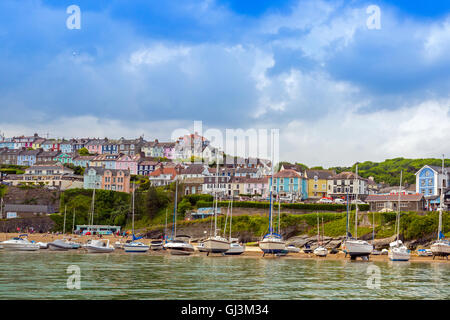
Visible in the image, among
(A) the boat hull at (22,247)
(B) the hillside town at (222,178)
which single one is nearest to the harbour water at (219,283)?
(A) the boat hull at (22,247)

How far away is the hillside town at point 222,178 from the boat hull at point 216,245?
23653 mm

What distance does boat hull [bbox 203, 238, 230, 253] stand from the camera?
157ft

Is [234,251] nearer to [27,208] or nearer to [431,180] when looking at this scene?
[431,180]

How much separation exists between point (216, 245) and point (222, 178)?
1993 inches

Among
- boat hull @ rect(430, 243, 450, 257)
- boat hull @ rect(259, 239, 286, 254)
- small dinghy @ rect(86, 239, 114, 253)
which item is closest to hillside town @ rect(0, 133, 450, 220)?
boat hull @ rect(430, 243, 450, 257)

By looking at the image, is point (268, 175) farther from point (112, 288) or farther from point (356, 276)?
point (112, 288)

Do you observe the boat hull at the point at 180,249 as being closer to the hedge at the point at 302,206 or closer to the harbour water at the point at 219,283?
the harbour water at the point at 219,283

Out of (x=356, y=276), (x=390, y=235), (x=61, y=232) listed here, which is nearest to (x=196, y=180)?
(x=61, y=232)

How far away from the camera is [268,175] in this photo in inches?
3848

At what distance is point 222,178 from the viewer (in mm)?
98500

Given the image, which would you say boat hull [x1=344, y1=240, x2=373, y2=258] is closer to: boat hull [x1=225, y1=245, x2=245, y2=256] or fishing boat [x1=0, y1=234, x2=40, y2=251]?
boat hull [x1=225, y1=245, x2=245, y2=256]

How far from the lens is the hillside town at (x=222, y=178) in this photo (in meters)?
77.6

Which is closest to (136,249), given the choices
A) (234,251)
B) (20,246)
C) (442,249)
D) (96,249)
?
(96,249)

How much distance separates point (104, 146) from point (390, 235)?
339 feet
